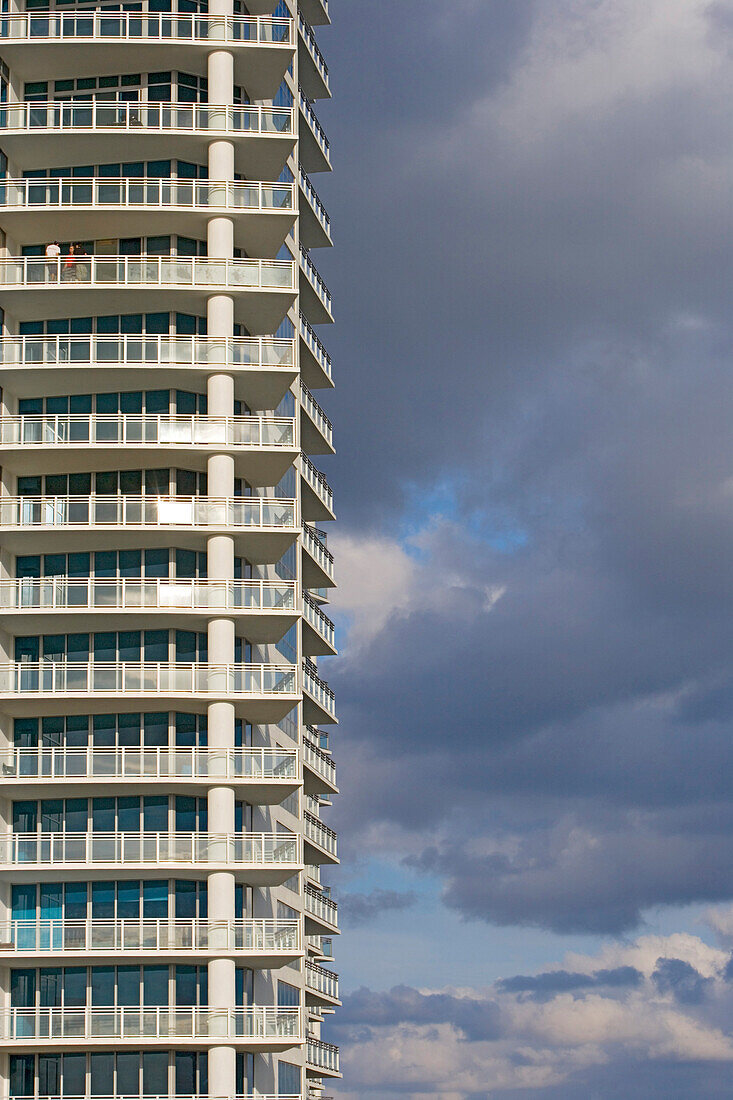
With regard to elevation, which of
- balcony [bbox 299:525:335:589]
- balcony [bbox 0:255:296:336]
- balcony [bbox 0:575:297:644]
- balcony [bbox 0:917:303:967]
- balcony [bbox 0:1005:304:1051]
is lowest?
balcony [bbox 0:1005:304:1051]

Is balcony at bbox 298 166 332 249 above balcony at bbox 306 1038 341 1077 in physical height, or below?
above

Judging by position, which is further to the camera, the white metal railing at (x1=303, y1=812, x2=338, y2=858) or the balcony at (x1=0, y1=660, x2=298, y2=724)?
the white metal railing at (x1=303, y1=812, x2=338, y2=858)

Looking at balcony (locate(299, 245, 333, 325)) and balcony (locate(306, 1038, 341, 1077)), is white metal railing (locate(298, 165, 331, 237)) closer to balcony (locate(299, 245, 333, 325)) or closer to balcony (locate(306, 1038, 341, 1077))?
balcony (locate(299, 245, 333, 325))

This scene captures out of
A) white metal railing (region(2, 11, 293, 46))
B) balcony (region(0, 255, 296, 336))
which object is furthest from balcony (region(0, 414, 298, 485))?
white metal railing (region(2, 11, 293, 46))

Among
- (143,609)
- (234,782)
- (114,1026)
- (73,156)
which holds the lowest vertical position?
(114,1026)

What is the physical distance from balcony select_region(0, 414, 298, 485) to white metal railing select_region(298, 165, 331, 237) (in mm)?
17038

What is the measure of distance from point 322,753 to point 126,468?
65.7ft

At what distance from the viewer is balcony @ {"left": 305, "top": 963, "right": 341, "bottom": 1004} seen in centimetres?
8481

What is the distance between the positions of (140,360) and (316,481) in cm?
1379

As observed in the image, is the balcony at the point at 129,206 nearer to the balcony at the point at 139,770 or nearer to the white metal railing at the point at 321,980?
the balcony at the point at 139,770

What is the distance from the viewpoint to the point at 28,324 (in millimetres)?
78125

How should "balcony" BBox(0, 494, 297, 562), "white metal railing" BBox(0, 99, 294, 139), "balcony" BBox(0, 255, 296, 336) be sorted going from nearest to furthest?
"balcony" BBox(0, 494, 297, 562)
"balcony" BBox(0, 255, 296, 336)
"white metal railing" BBox(0, 99, 294, 139)

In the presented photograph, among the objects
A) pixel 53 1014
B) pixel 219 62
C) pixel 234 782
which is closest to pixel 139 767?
pixel 234 782

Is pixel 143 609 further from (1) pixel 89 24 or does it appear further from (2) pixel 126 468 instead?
(1) pixel 89 24
